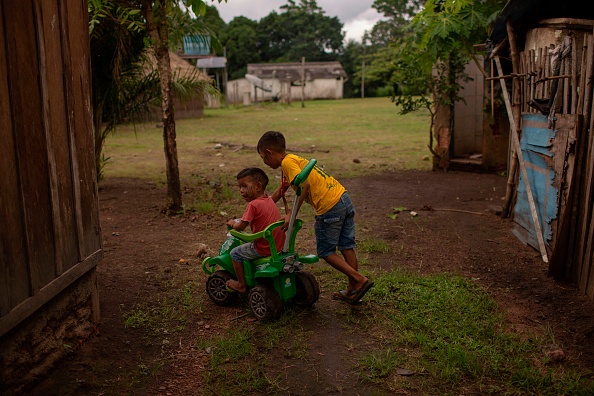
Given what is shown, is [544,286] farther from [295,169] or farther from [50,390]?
[50,390]

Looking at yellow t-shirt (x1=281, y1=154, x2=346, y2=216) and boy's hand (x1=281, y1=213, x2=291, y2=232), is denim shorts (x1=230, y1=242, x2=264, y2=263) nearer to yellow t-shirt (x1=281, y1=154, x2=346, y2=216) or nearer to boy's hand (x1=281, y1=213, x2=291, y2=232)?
boy's hand (x1=281, y1=213, x2=291, y2=232)

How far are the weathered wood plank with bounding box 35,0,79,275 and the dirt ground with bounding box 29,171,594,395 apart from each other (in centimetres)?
81

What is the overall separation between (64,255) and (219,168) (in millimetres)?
8083

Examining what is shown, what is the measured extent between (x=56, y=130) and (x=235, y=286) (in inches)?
73.2

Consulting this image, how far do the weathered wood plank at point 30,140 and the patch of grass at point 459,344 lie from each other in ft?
7.33

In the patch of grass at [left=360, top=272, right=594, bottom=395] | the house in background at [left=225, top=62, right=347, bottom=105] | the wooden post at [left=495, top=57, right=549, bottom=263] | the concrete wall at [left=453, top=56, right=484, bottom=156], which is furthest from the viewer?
the house in background at [left=225, top=62, right=347, bottom=105]

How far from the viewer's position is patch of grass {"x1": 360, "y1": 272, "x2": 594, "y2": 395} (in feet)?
11.1

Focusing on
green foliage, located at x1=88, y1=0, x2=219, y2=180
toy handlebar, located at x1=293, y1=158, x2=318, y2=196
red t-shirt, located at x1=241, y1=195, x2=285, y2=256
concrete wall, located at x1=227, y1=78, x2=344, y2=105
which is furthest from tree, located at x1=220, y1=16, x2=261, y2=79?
toy handlebar, located at x1=293, y1=158, x2=318, y2=196

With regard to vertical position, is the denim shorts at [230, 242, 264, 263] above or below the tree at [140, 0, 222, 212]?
below

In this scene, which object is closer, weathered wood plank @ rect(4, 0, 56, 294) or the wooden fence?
weathered wood plank @ rect(4, 0, 56, 294)

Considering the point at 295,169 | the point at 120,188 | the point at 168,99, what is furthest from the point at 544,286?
the point at 120,188

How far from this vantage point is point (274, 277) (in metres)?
4.36

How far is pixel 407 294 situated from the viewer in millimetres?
4828

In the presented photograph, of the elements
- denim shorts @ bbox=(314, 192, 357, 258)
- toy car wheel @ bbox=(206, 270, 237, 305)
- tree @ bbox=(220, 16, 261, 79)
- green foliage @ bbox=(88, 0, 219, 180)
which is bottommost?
toy car wheel @ bbox=(206, 270, 237, 305)
